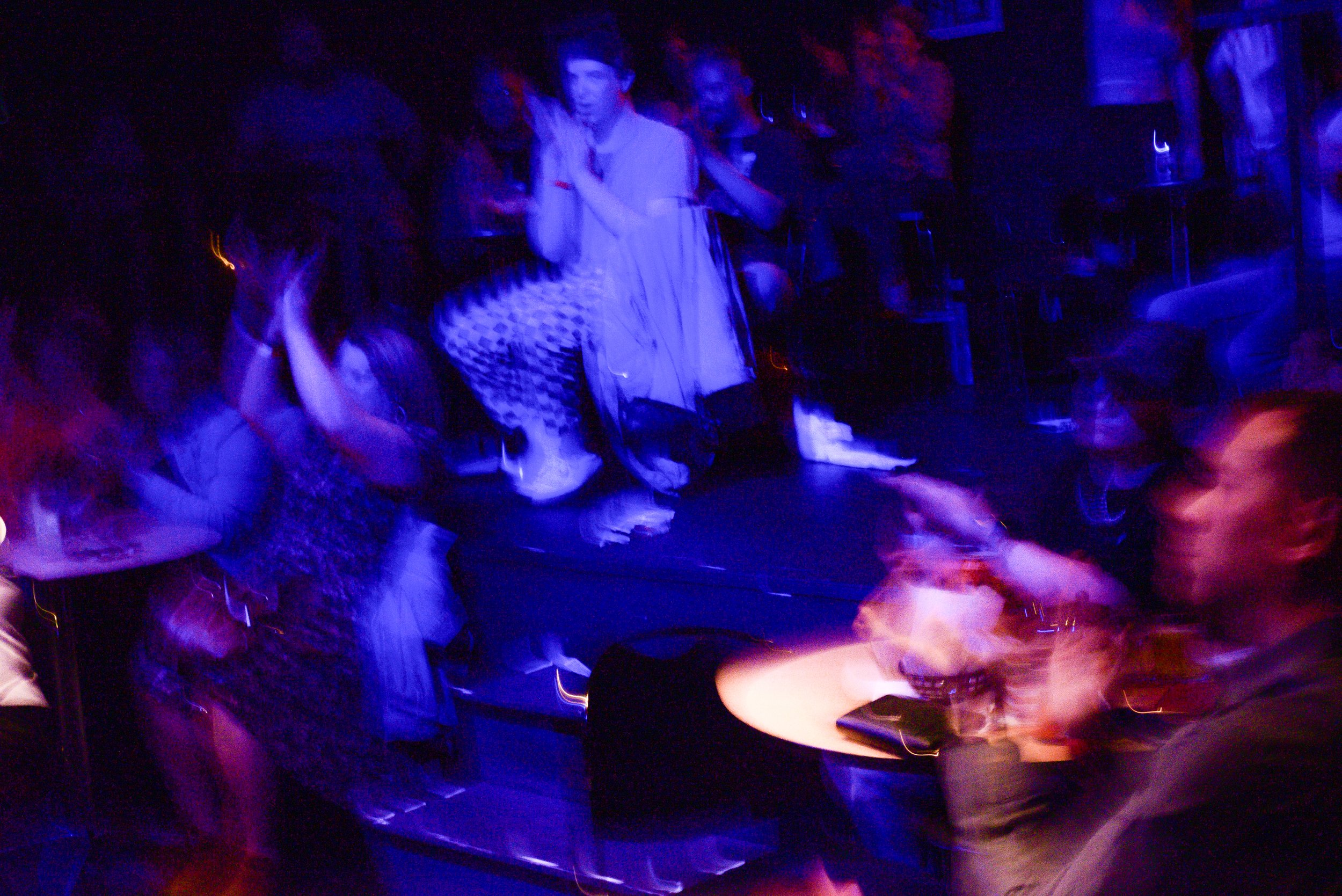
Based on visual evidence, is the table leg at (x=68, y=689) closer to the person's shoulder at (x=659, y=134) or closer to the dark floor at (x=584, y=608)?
the dark floor at (x=584, y=608)

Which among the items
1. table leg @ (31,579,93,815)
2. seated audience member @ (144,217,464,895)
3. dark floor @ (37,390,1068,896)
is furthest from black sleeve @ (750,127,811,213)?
table leg @ (31,579,93,815)

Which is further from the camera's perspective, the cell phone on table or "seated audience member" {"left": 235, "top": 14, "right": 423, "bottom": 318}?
"seated audience member" {"left": 235, "top": 14, "right": 423, "bottom": 318}

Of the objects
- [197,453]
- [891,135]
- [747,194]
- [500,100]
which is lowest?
[197,453]

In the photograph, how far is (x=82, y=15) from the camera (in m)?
4.50

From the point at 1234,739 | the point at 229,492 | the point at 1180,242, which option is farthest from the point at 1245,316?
the point at 229,492

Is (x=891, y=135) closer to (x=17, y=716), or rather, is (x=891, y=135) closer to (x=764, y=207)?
(x=764, y=207)

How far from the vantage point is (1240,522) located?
140 cm

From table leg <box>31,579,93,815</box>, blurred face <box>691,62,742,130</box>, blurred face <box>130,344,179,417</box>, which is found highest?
blurred face <box>691,62,742,130</box>

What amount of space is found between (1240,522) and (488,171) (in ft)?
11.5

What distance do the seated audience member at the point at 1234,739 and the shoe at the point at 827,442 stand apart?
1928 mm

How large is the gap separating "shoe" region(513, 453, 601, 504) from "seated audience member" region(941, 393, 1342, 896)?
2371mm

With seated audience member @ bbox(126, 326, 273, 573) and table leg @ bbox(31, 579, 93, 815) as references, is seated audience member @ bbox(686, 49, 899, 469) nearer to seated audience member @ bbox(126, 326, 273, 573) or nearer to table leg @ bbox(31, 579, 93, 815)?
seated audience member @ bbox(126, 326, 273, 573)

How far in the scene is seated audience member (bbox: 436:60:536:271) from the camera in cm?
426

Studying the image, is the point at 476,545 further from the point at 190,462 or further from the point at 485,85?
the point at 485,85
